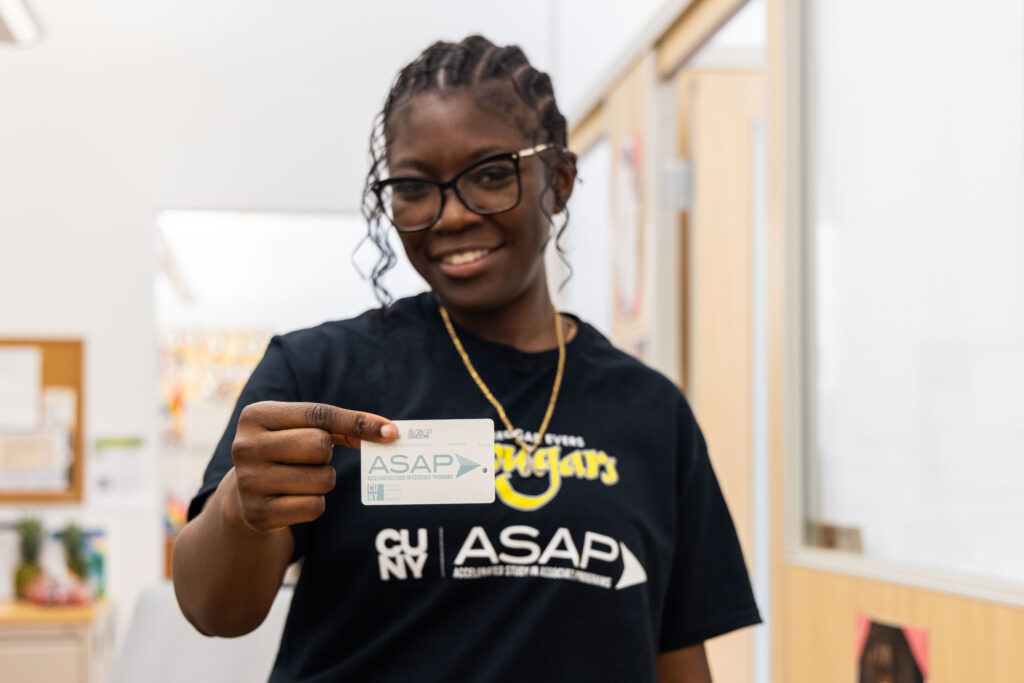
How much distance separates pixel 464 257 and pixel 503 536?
0.29m

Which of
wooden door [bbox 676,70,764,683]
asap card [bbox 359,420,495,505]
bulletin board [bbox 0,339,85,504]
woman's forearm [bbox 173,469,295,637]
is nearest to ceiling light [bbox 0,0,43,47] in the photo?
bulletin board [bbox 0,339,85,504]

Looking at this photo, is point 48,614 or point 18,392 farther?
point 18,392

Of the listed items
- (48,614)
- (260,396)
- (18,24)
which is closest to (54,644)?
(48,614)

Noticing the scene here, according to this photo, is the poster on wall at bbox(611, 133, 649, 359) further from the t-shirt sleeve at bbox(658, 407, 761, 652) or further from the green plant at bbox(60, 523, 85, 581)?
the green plant at bbox(60, 523, 85, 581)

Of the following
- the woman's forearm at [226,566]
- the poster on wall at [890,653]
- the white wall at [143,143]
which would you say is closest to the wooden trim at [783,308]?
the poster on wall at [890,653]

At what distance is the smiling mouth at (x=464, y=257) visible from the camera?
3.59 ft

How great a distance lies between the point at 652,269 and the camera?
2.95 meters

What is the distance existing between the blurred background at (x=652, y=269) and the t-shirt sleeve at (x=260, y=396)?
10.8 inches

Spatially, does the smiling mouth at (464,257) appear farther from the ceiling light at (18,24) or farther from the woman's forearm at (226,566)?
the ceiling light at (18,24)

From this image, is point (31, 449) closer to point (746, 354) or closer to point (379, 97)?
point (379, 97)

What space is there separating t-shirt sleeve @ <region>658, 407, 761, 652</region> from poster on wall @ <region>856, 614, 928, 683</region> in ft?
1.74

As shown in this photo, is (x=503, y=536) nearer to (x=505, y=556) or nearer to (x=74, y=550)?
(x=505, y=556)

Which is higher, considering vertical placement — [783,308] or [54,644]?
[783,308]

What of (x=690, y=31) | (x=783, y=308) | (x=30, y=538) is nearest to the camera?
(x=783, y=308)
